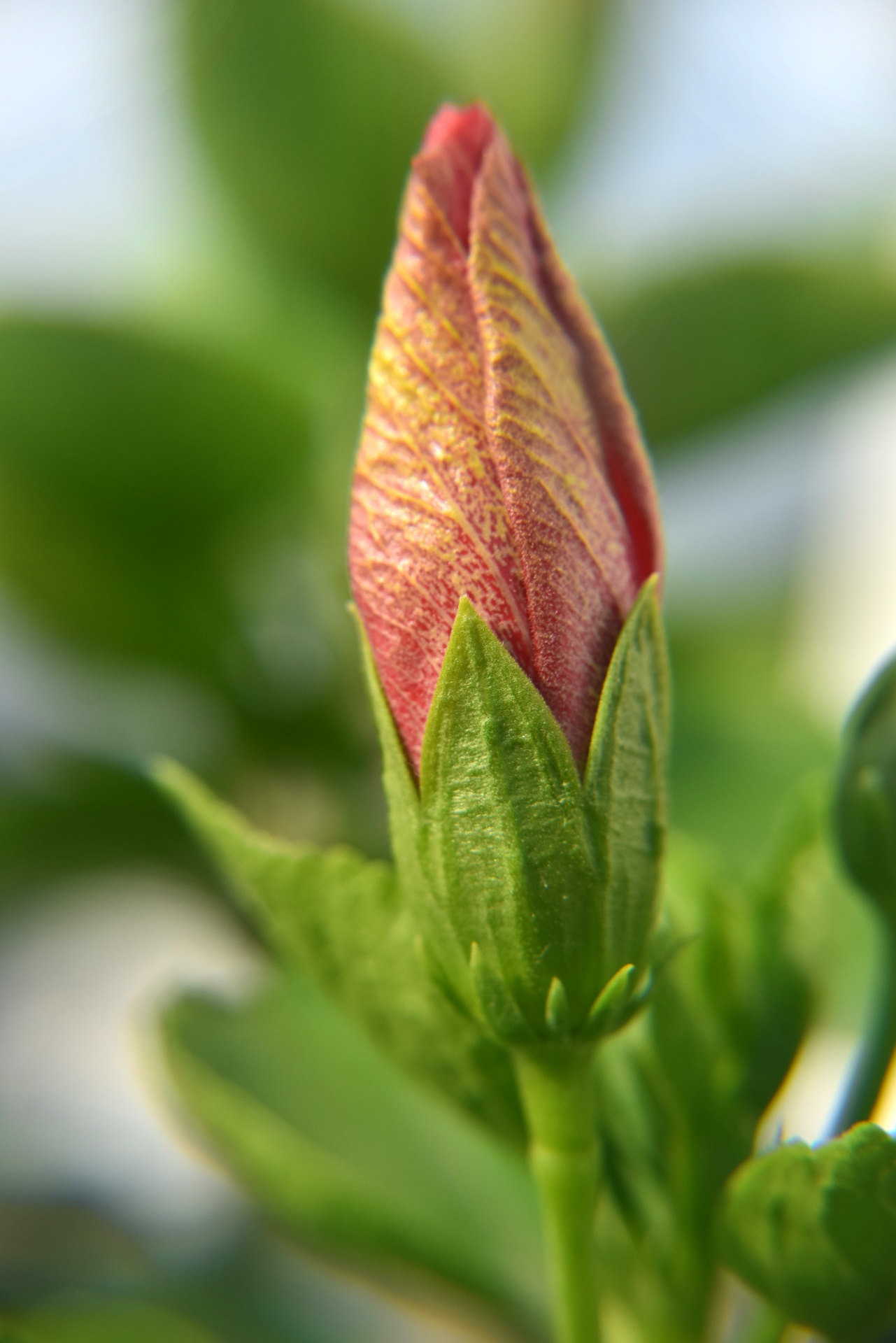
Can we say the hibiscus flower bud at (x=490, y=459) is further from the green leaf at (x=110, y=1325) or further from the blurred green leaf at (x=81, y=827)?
the blurred green leaf at (x=81, y=827)

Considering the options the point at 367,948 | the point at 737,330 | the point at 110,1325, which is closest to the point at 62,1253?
the point at 110,1325

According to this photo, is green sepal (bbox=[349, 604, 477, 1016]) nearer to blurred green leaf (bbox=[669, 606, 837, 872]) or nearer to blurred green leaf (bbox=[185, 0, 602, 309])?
blurred green leaf (bbox=[669, 606, 837, 872])

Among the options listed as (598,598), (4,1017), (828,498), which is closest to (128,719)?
(4,1017)

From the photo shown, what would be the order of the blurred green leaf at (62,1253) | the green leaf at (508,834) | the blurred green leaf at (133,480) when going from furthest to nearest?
the blurred green leaf at (133,480)
the blurred green leaf at (62,1253)
the green leaf at (508,834)

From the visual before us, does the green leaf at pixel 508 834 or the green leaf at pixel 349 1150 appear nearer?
the green leaf at pixel 508 834

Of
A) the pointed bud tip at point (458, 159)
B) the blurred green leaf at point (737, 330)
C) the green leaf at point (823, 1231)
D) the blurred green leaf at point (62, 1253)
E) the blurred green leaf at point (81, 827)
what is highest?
the blurred green leaf at point (737, 330)

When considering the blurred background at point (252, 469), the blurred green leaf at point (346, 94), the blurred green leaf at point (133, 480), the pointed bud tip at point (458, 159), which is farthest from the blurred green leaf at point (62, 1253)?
the blurred green leaf at point (346, 94)

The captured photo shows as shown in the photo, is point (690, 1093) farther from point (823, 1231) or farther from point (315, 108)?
point (315, 108)
